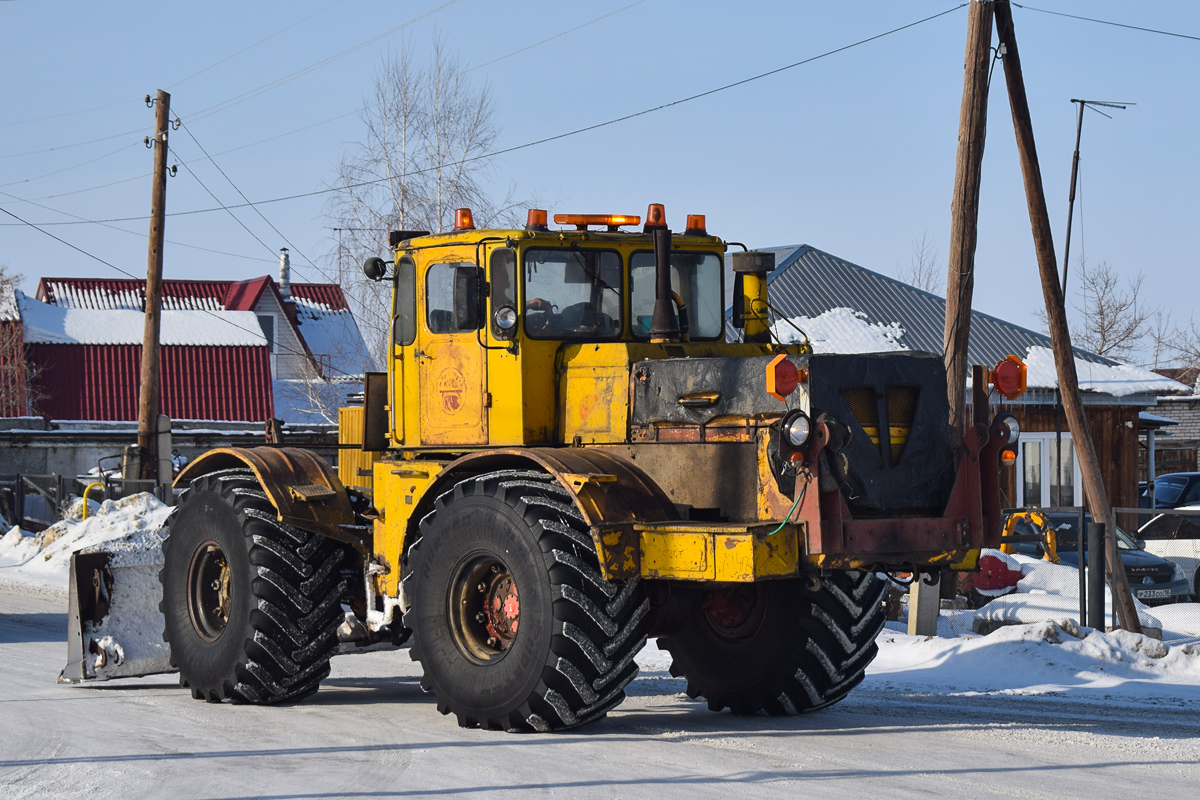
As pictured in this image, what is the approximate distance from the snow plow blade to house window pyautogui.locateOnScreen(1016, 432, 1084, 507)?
75.7 ft

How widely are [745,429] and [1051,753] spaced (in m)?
2.44

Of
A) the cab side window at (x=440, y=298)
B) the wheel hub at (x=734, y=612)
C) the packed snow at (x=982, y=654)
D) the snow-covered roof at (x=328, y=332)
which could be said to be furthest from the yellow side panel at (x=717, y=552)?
the snow-covered roof at (x=328, y=332)

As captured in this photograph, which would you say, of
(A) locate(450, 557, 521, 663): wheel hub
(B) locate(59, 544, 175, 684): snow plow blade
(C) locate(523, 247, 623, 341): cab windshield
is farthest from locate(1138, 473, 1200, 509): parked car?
(A) locate(450, 557, 521, 663): wheel hub

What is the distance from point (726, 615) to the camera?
31.7 feet

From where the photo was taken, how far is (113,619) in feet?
37.0

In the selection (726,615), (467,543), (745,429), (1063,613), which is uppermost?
(745,429)

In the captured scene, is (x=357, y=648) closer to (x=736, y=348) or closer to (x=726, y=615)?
(x=726, y=615)

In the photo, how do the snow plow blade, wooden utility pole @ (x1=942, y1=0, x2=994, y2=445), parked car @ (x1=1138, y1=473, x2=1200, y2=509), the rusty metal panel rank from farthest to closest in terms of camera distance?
parked car @ (x1=1138, y1=473, x2=1200, y2=509), wooden utility pole @ (x1=942, y1=0, x2=994, y2=445), the snow plow blade, the rusty metal panel

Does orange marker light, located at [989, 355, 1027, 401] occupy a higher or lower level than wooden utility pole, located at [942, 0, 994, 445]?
lower

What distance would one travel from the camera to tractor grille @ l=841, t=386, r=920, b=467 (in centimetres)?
844

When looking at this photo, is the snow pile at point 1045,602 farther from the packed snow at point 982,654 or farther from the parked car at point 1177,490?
the parked car at point 1177,490

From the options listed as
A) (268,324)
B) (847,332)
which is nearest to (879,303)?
(847,332)

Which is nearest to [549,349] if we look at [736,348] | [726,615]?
[736,348]

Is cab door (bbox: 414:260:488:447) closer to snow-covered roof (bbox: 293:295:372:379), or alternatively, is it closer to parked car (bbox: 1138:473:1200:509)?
parked car (bbox: 1138:473:1200:509)
